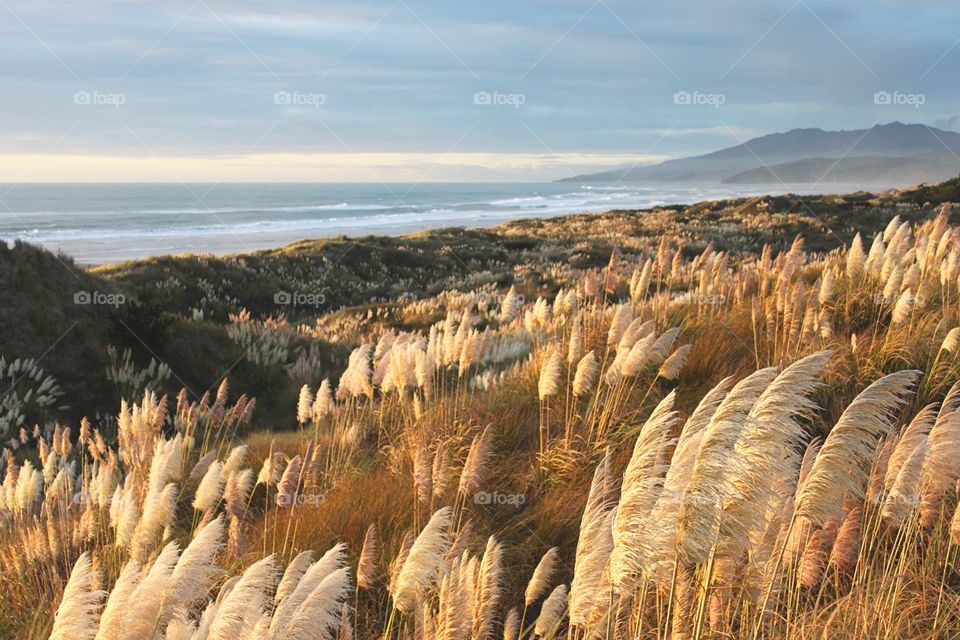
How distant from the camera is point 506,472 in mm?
5062

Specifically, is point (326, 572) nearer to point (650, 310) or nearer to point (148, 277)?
A: point (650, 310)

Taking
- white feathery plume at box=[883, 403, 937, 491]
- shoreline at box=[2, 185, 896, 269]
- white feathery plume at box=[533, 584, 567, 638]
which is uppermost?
shoreline at box=[2, 185, 896, 269]

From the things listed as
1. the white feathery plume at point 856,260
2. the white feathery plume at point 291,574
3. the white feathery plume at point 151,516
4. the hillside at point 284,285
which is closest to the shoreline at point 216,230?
the hillside at point 284,285

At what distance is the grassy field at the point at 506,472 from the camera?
2406mm

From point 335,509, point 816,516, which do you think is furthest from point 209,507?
point 816,516

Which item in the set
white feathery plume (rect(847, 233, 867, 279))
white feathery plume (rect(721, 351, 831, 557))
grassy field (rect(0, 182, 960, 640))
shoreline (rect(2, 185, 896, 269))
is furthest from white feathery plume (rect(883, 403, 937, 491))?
shoreline (rect(2, 185, 896, 269))

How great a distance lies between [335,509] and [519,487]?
117cm

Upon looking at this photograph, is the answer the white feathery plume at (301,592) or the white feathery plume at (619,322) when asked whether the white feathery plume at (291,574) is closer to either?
the white feathery plume at (301,592)

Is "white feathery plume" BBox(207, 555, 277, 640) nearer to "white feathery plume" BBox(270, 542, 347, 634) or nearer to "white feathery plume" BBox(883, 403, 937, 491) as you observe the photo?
"white feathery plume" BBox(270, 542, 347, 634)

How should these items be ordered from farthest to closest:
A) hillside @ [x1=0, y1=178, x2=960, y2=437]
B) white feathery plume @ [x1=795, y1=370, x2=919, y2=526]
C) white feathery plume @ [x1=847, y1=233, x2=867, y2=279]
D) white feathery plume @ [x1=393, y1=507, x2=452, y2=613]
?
1. hillside @ [x1=0, y1=178, x2=960, y2=437]
2. white feathery plume @ [x1=847, y1=233, x2=867, y2=279]
3. white feathery plume @ [x1=393, y1=507, x2=452, y2=613]
4. white feathery plume @ [x1=795, y1=370, x2=919, y2=526]

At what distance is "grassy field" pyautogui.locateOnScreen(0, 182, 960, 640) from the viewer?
2.41m

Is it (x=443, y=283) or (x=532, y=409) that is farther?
(x=443, y=283)

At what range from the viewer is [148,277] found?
62.5 ft

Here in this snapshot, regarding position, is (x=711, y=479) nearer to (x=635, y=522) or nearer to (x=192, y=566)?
(x=635, y=522)
